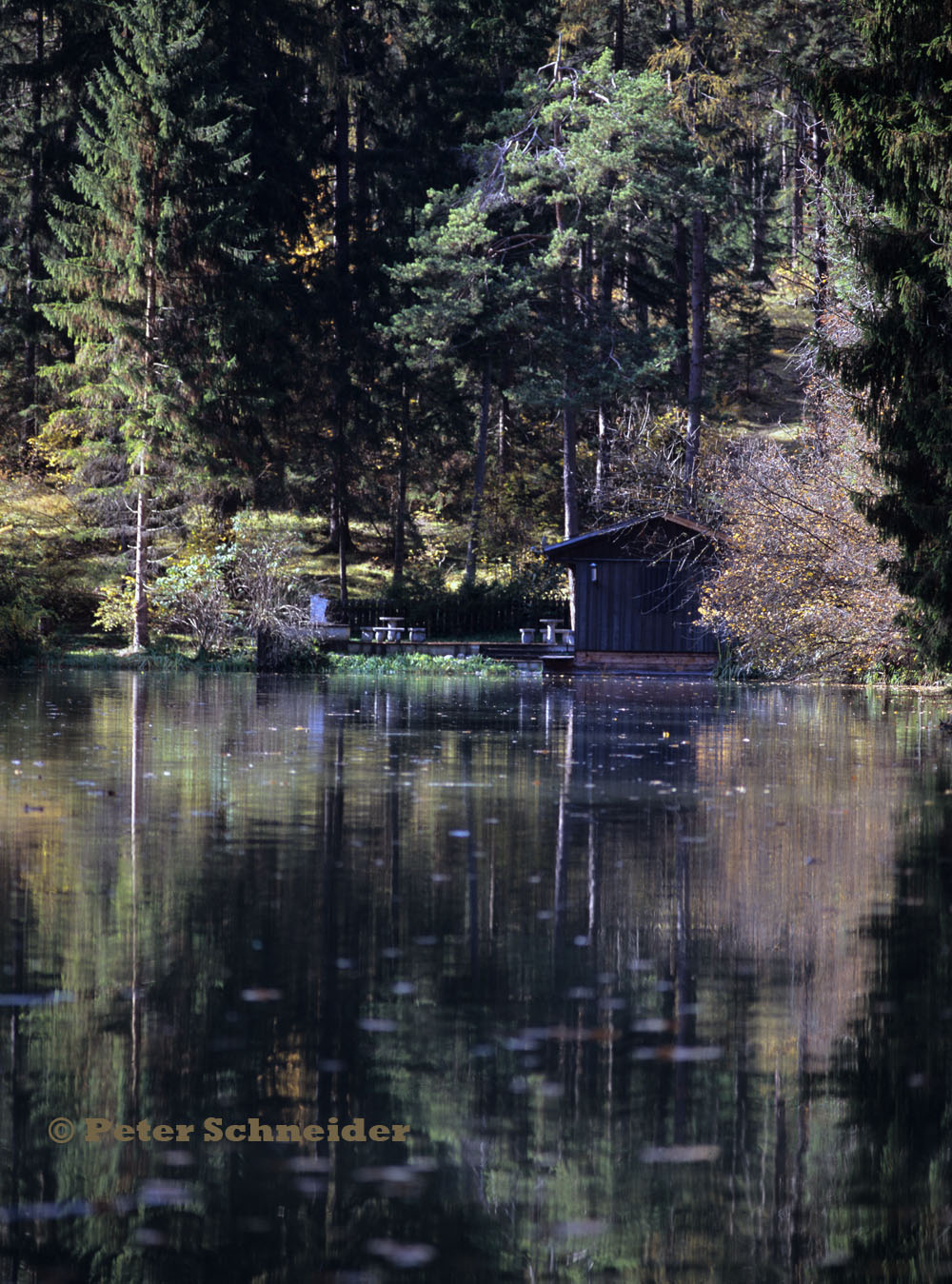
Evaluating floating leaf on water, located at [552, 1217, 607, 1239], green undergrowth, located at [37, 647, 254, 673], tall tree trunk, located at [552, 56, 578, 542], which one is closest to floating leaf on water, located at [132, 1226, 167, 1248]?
floating leaf on water, located at [552, 1217, 607, 1239]

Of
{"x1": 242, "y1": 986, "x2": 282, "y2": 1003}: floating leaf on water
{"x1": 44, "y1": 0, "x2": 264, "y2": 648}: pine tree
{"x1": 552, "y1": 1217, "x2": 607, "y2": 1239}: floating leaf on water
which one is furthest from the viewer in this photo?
{"x1": 44, "y1": 0, "x2": 264, "y2": 648}: pine tree

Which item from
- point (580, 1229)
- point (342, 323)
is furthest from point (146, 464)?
point (580, 1229)

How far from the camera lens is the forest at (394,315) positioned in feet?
123

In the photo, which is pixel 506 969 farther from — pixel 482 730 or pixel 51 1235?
pixel 482 730

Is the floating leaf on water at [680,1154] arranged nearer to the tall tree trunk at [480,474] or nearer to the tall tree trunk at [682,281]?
the tall tree trunk at [480,474]

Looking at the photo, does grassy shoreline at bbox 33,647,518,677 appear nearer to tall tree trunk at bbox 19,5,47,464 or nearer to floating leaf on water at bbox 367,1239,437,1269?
tall tree trunk at bbox 19,5,47,464

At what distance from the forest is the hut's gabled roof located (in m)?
1.07

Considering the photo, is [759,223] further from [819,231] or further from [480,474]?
[819,231]

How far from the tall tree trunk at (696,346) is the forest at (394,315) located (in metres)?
0.15

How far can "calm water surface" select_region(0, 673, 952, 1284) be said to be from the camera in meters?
3.85

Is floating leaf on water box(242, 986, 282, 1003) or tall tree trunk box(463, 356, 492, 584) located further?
tall tree trunk box(463, 356, 492, 584)

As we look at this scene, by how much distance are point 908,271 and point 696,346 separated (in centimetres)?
3734

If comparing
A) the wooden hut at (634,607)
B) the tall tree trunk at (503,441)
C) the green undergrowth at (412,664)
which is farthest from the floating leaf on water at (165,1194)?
the tall tree trunk at (503,441)

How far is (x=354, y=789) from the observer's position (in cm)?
1270
